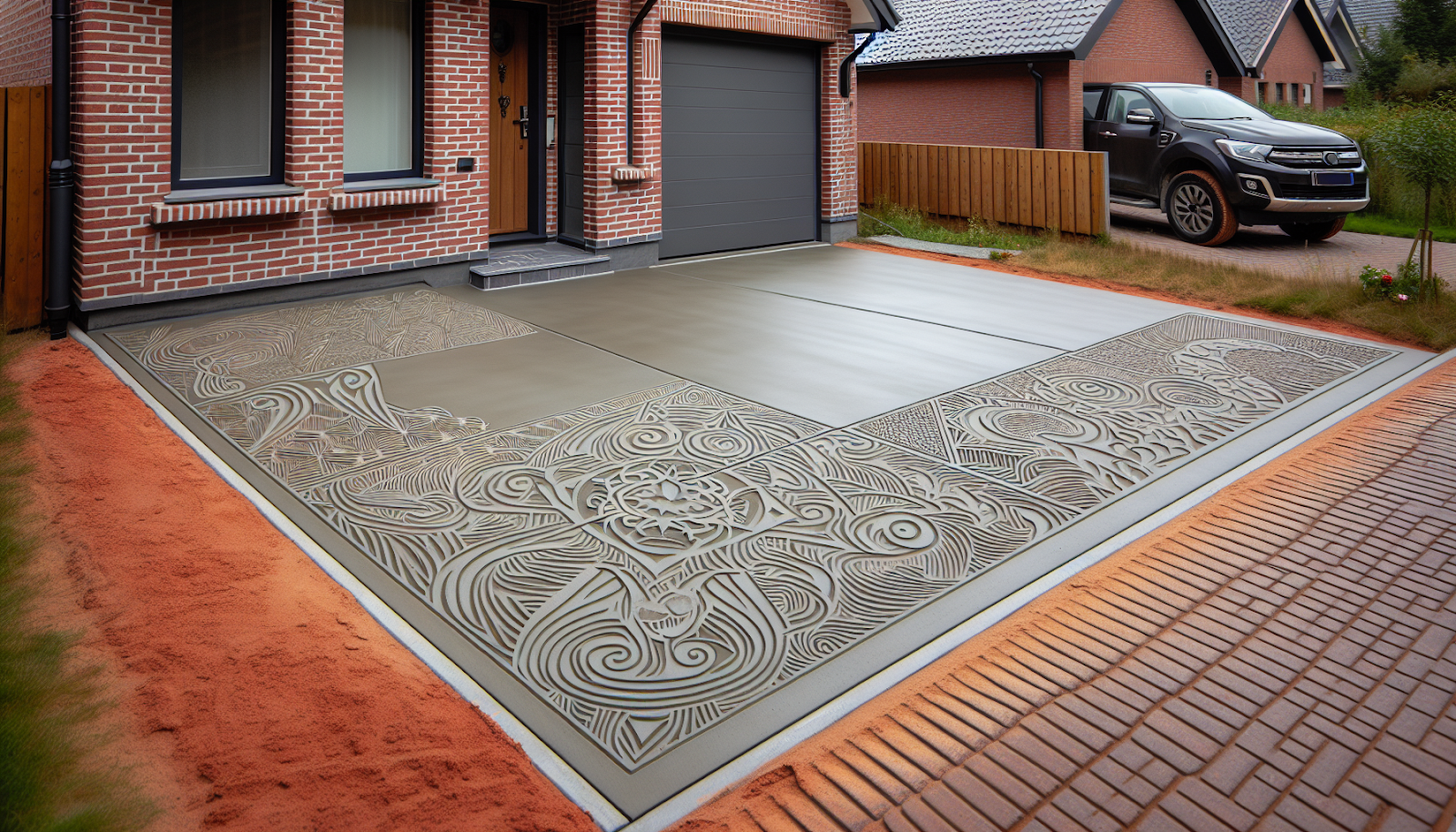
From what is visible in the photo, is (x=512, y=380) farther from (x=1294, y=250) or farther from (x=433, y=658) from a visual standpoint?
(x=1294, y=250)

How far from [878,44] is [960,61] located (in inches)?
93.6

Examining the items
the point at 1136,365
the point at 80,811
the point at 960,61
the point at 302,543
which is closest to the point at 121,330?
the point at 302,543

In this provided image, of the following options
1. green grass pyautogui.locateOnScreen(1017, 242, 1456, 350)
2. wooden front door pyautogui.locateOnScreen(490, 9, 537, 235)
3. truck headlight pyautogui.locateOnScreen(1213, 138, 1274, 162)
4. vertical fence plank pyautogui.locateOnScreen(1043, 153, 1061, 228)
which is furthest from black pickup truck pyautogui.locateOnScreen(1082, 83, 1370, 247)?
wooden front door pyautogui.locateOnScreen(490, 9, 537, 235)

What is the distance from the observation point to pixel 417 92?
9.16 metres

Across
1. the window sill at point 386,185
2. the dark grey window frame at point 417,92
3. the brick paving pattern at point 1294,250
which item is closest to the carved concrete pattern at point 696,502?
the window sill at point 386,185

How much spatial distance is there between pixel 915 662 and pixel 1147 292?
772 cm

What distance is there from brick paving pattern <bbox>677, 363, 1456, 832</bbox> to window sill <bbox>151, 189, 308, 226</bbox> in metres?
6.96

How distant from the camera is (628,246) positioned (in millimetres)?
10727

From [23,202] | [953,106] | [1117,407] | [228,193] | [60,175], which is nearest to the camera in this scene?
[1117,407]

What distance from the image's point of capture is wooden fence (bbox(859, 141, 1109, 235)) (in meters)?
13.3

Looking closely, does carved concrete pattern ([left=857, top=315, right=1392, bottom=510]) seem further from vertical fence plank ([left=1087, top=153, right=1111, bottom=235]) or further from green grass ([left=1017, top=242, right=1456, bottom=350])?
vertical fence plank ([left=1087, top=153, right=1111, bottom=235])

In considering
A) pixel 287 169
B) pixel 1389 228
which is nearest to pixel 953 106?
pixel 1389 228

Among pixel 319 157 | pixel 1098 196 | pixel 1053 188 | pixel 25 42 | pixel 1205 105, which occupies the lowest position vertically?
pixel 319 157

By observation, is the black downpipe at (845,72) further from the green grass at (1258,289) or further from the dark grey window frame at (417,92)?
the dark grey window frame at (417,92)
